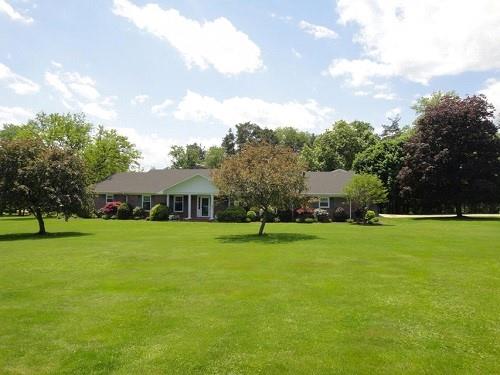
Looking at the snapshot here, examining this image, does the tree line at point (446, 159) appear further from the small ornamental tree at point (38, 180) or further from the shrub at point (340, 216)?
the small ornamental tree at point (38, 180)

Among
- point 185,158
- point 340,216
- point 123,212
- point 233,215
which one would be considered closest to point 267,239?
point 233,215

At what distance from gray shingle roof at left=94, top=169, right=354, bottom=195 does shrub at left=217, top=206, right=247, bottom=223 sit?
6326 mm

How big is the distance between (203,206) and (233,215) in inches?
264

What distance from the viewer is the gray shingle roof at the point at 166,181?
4588 centimetres

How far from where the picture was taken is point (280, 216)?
42.7 m

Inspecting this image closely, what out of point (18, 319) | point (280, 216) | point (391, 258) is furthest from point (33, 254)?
point (280, 216)

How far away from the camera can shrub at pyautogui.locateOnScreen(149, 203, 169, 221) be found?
144 feet

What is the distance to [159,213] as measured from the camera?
44.1 meters

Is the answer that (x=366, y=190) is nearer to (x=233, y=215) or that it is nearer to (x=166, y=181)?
(x=233, y=215)

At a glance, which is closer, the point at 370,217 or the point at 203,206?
the point at 370,217

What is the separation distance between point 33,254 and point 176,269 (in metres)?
7.56

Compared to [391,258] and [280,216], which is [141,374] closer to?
[391,258]

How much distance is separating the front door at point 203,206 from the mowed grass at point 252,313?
29293 millimetres

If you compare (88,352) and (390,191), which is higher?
(390,191)
